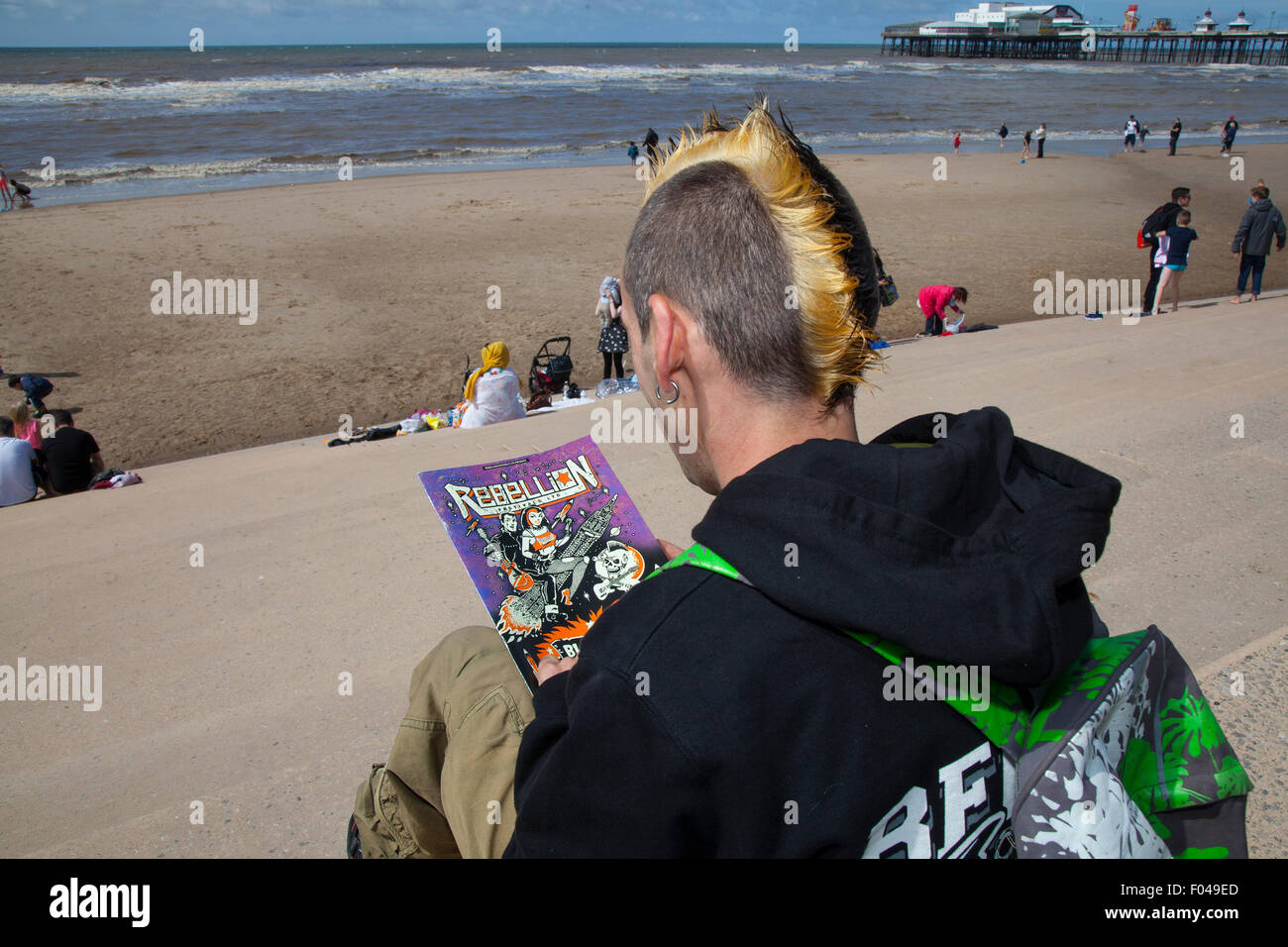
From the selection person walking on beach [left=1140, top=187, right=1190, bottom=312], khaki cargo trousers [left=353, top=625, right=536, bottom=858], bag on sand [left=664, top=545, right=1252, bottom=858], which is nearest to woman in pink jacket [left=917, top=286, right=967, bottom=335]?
person walking on beach [left=1140, top=187, right=1190, bottom=312]

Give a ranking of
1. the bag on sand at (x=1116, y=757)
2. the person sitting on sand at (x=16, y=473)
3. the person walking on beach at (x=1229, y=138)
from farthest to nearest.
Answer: the person walking on beach at (x=1229, y=138) → the person sitting on sand at (x=16, y=473) → the bag on sand at (x=1116, y=757)

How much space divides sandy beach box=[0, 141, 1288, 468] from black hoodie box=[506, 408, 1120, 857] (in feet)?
31.3

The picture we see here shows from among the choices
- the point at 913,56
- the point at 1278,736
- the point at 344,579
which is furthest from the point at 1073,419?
the point at 913,56

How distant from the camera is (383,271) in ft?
53.5

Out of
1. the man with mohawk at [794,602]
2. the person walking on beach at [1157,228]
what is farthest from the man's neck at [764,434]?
the person walking on beach at [1157,228]

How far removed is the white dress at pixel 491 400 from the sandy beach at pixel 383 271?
277 cm

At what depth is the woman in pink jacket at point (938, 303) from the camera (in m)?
11.5

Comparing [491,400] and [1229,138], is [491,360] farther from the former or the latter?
[1229,138]

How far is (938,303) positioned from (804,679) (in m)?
11.5

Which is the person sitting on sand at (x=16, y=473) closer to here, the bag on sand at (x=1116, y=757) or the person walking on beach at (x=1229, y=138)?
the bag on sand at (x=1116, y=757)

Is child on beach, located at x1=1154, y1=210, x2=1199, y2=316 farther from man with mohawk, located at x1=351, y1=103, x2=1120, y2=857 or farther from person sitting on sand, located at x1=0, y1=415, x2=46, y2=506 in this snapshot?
person sitting on sand, located at x1=0, y1=415, x2=46, y2=506

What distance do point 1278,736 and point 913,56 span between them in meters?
139

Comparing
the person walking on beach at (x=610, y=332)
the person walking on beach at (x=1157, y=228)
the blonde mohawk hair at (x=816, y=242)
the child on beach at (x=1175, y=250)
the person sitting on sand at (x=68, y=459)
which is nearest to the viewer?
the blonde mohawk hair at (x=816, y=242)

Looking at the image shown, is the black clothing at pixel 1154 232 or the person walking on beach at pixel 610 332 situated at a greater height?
the black clothing at pixel 1154 232
